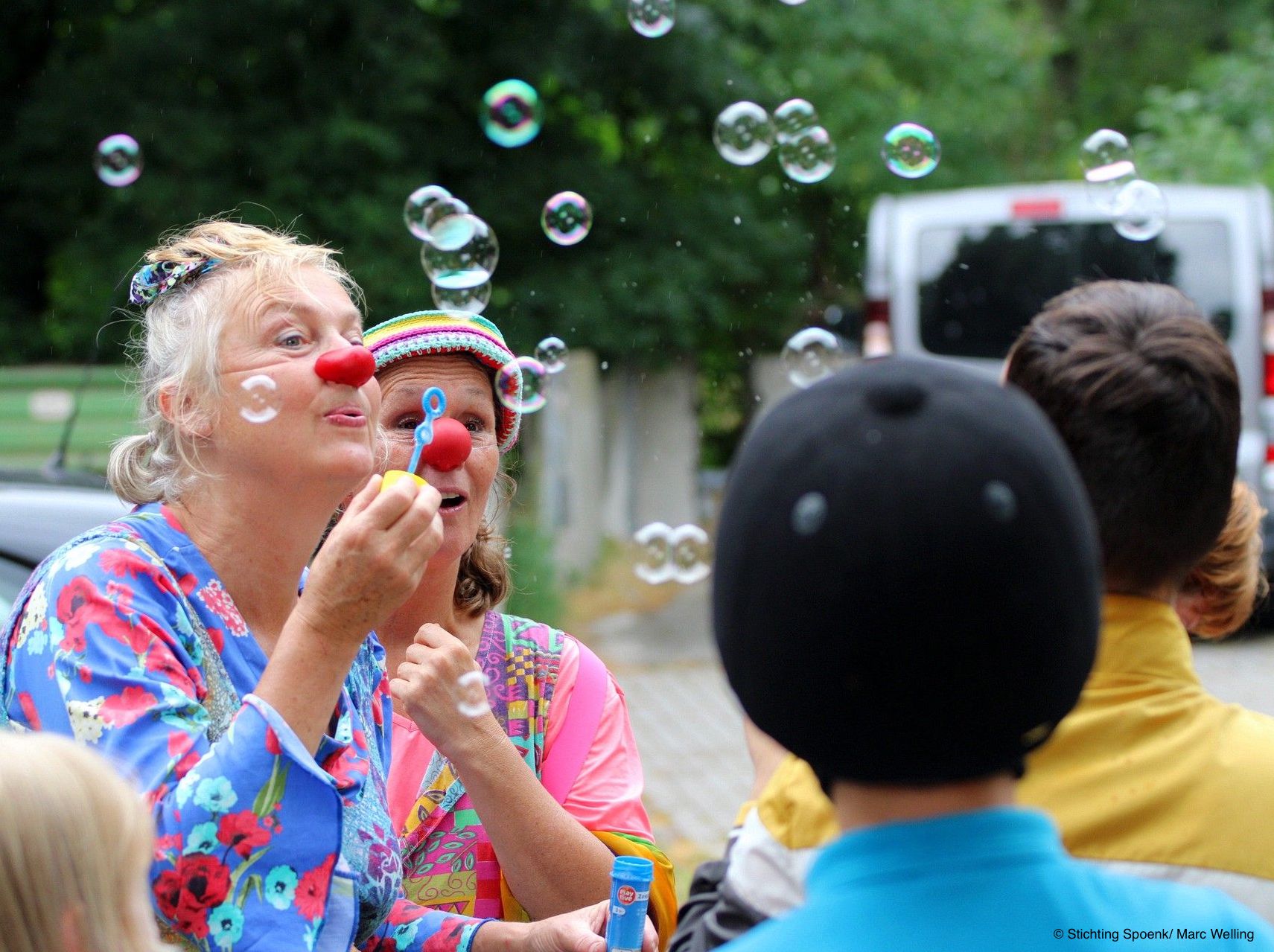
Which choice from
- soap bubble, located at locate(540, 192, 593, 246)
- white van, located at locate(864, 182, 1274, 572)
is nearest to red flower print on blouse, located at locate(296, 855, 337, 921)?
soap bubble, located at locate(540, 192, 593, 246)

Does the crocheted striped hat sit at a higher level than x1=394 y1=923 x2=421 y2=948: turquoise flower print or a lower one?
higher

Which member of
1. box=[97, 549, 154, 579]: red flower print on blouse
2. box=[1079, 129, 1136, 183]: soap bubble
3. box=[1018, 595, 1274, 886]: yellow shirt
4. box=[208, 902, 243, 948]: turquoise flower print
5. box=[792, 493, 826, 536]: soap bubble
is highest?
box=[1079, 129, 1136, 183]: soap bubble

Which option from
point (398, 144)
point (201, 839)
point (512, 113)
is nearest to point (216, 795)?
point (201, 839)

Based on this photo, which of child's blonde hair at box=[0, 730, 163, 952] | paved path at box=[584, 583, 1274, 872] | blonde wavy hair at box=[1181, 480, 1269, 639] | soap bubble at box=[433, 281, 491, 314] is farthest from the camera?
paved path at box=[584, 583, 1274, 872]

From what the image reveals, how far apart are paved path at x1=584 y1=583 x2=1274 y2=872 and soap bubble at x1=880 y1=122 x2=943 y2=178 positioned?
1.58m

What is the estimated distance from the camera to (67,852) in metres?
1.16

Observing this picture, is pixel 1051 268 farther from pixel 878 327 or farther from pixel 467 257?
pixel 467 257

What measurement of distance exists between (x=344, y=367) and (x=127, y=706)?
1.65 ft

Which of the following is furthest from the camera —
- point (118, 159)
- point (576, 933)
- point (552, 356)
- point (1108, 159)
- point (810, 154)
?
point (118, 159)

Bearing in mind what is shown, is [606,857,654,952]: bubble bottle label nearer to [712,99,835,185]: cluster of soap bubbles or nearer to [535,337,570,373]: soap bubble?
[535,337,570,373]: soap bubble

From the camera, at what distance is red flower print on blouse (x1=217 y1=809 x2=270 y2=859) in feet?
4.57

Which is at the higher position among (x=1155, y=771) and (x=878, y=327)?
(x=878, y=327)

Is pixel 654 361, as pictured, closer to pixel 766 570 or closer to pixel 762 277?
pixel 762 277

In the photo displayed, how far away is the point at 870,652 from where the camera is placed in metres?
0.93
